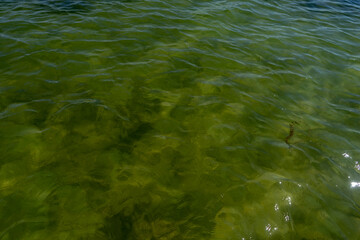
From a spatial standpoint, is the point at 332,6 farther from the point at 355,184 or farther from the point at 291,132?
the point at 355,184

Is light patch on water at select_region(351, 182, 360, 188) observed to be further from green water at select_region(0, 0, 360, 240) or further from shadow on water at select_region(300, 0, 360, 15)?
shadow on water at select_region(300, 0, 360, 15)

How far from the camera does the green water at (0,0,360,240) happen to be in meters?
3.45

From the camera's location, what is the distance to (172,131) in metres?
4.79

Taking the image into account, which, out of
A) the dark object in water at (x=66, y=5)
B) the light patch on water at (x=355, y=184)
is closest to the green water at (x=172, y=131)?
the light patch on water at (x=355, y=184)

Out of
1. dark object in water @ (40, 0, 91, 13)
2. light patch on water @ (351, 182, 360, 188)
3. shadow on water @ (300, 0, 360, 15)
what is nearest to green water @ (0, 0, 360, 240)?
light patch on water @ (351, 182, 360, 188)

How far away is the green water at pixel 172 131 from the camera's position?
3449mm

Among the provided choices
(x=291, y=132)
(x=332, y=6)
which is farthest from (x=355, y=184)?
(x=332, y=6)

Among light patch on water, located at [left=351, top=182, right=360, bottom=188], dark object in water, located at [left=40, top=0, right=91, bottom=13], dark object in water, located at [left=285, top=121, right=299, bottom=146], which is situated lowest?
light patch on water, located at [left=351, top=182, right=360, bottom=188]

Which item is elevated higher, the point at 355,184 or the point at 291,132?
the point at 291,132

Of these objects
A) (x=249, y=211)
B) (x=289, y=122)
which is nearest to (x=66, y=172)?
(x=249, y=211)

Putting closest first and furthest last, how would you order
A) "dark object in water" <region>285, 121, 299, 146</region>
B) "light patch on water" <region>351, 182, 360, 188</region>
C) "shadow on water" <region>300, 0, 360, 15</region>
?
"light patch on water" <region>351, 182, 360, 188</region>, "dark object in water" <region>285, 121, 299, 146</region>, "shadow on water" <region>300, 0, 360, 15</region>

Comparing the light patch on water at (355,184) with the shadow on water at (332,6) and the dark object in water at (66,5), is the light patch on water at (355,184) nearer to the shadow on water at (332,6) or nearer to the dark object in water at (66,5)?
the dark object in water at (66,5)

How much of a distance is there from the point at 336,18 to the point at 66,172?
12.8 m

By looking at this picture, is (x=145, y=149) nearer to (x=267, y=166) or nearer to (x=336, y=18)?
(x=267, y=166)
